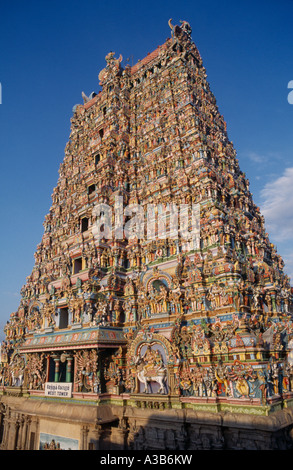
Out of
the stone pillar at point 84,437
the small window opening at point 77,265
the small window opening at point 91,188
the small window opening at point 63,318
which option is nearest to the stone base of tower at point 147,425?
the stone pillar at point 84,437

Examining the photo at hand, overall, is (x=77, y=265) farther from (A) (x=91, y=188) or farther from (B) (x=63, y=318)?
(A) (x=91, y=188)

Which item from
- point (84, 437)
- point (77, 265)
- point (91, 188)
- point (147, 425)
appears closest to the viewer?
point (147, 425)

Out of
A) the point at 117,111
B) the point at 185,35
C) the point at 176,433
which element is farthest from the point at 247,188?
the point at 176,433

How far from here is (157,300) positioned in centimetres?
1939

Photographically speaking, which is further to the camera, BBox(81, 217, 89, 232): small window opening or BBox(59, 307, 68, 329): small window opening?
BBox(81, 217, 89, 232): small window opening

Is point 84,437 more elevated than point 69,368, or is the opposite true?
point 69,368

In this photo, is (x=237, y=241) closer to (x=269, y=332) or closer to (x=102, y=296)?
(x=269, y=332)

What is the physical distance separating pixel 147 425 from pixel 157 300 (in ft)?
21.1

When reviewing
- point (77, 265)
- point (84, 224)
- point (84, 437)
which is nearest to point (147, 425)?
point (84, 437)

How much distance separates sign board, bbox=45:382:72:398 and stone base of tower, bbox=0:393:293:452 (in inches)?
16.4

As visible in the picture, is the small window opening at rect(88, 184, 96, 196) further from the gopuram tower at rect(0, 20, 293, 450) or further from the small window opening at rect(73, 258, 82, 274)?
the small window opening at rect(73, 258, 82, 274)

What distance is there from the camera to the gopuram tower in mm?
15656

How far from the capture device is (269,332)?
1631cm

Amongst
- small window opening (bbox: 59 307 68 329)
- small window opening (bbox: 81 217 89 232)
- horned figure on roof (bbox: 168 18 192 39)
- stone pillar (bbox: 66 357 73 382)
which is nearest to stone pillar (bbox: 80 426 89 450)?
stone pillar (bbox: 66 357 73 382)
